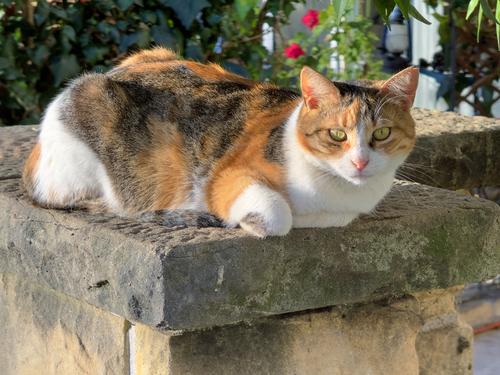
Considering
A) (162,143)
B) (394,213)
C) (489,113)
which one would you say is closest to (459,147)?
(394,213)

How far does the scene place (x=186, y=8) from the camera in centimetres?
441

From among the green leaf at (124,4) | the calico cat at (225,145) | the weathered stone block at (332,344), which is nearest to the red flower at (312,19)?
the green leaf at (124,4)

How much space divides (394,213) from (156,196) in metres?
0.66

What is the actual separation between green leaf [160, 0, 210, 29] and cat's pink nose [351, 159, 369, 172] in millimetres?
2396

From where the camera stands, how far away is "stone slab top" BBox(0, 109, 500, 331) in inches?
77.0

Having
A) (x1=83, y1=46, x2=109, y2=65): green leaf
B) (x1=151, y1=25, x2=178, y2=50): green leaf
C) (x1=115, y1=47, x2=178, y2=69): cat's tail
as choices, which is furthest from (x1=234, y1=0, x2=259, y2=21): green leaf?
(x1=115, y1=47, x2=178, y2=69): cat's tail

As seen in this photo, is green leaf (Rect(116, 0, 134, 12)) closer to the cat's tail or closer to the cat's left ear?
the cat's tail

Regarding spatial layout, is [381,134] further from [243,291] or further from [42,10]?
[42,10]

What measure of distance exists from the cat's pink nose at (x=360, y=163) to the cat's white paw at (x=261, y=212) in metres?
0.20

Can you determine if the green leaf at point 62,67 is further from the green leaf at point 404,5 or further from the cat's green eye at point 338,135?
the green leaf at point 404,5

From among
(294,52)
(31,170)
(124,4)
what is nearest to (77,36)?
(124,4)

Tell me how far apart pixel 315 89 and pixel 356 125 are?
0.16m

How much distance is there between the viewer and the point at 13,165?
9.76ft

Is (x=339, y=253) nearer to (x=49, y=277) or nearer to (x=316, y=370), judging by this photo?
(x=316, y=370)
